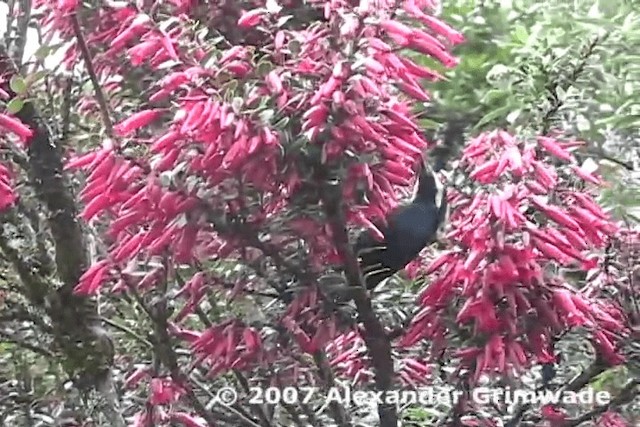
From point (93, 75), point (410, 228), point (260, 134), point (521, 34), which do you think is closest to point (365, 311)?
point (410, 228)

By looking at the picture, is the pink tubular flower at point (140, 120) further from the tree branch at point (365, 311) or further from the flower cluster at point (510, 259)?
the flower cluster at point (510, 259)

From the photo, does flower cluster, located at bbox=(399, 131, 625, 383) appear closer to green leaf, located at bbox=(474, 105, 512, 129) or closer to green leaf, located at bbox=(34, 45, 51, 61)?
green leaf, located at bbox=(474, 105, 512, 129)

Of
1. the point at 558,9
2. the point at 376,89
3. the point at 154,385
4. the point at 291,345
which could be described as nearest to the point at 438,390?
the point at 291,345

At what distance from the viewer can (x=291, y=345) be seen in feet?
3.74

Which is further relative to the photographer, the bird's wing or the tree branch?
the bird's wing

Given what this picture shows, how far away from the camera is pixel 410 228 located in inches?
47.9

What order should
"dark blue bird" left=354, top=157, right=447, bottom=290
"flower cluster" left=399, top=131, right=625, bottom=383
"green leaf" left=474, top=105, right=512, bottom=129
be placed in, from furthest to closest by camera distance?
"green leaf" left=474, top=105, right=512, bottom=129
"dark blue bird" left=354, top=157, right=447, bottom=290
"flower cluster" left=399, top=131, right=625, bottom=383

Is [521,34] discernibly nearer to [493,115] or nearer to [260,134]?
[493,115]

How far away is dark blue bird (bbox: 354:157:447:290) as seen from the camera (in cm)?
121

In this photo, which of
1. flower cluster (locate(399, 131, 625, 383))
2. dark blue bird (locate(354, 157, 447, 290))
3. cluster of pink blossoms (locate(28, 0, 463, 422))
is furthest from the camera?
dark blue bird (locate(354, 157, 447, 290))

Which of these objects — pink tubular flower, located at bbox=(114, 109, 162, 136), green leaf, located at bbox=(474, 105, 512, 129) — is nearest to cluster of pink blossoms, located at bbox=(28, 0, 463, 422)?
pink tubular flower, located at bbox=(114, 109, 162, 136)

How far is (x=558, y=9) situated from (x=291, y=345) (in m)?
0.77

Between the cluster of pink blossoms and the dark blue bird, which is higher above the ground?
the cluster of pink blossoms

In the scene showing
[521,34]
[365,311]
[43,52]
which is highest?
[43,52]
